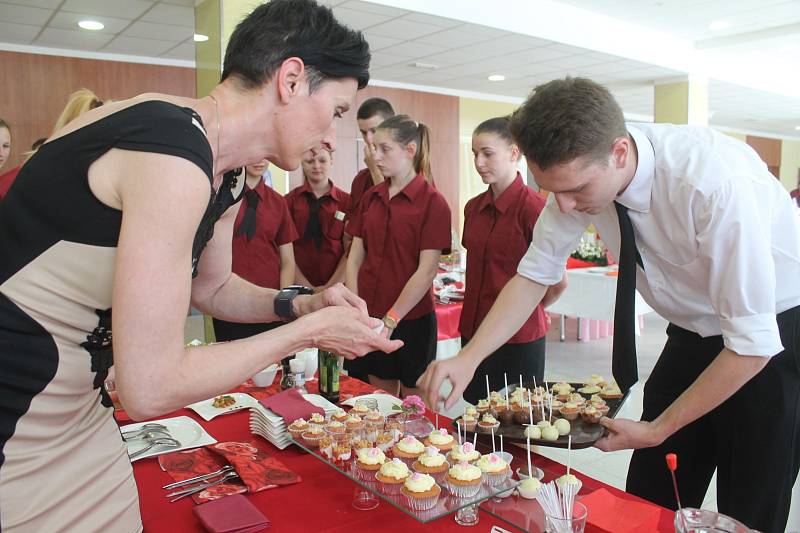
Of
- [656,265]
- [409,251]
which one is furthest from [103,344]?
[409,251]

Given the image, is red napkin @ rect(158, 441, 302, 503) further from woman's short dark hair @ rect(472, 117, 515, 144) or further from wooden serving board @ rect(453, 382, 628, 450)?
woman's short dark hair @ rect(472, 117, 515, 144)

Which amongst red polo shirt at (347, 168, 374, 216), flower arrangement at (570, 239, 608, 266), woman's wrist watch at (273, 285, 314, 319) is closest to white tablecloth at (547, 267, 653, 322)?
flower arrangement at (570, 239, 608, 266)

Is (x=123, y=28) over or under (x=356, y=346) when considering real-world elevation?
over

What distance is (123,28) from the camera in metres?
6.26

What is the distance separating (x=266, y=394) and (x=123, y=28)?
5.62 meters

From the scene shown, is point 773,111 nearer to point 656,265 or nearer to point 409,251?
point 409,251

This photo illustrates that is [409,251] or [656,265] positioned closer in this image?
[656,265]

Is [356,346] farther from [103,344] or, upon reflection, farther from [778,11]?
[778,11]

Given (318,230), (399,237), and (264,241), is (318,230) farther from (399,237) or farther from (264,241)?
(399,237)

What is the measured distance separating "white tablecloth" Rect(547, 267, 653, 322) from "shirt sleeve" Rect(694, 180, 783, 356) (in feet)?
12.5

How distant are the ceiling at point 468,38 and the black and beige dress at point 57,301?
5.11 m

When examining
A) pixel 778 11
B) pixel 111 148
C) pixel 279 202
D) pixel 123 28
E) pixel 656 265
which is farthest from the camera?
pixel 778 11

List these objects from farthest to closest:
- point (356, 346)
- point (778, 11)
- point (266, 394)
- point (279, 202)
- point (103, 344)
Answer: point (778, 11)
point (279, 202)
point (266, 394)
point (356, 346)
point (103, 344)

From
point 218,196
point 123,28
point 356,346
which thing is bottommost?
point 356,346
